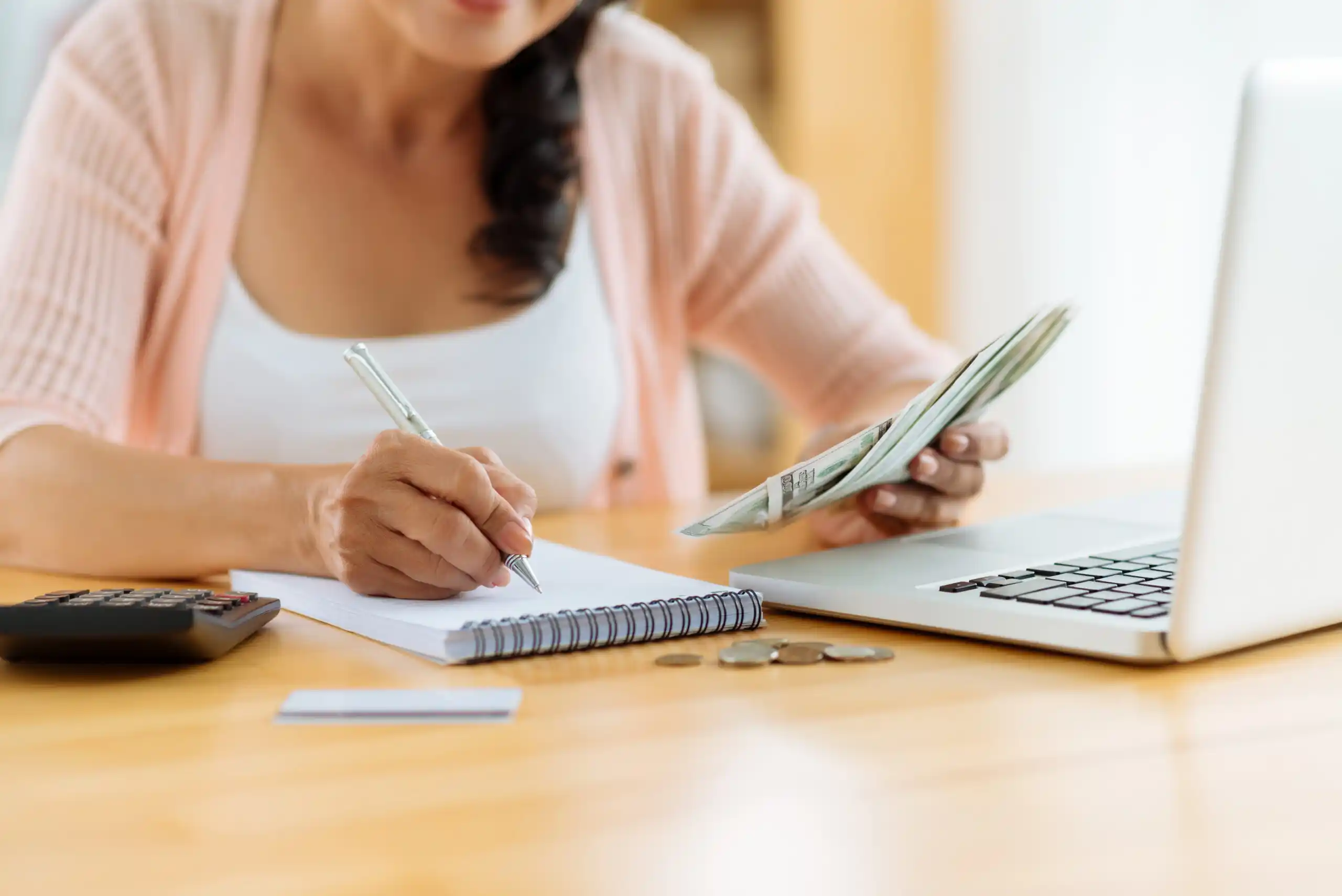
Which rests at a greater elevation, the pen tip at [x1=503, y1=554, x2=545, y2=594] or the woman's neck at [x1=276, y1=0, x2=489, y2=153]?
the woman's neck at [x1=276, y1=0, x2=489, y2=153]

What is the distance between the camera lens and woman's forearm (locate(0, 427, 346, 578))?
2.74 ft

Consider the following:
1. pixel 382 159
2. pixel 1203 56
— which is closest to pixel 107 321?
pixel 382 159

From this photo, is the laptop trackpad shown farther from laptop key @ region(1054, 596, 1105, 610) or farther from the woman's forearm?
the woman's forearm

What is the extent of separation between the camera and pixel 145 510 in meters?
0.88

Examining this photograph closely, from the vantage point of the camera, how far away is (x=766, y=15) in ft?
9.86

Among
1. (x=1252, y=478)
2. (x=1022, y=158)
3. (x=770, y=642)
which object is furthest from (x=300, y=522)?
(x=1022, y=158)

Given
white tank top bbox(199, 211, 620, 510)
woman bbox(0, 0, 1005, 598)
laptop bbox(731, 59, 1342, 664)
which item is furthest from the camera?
white tank top bbox(199, 211, 620, 510)

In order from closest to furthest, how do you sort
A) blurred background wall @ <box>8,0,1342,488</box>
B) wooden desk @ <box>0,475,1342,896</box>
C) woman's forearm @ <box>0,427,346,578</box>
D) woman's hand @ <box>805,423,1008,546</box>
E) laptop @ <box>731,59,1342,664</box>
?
wooden desk @ <box>0,475,1342,896</box>, laptop @ <box>731,59,1342,664</box>, woman's forearm @ <box>0,427,346,578</box>, woman's hand @ <box>805,423,1008,546</box>, blurred background wall @ <box>8,0,1342,488</box>

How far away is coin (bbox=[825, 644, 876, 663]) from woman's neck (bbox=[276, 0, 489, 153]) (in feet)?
2.95

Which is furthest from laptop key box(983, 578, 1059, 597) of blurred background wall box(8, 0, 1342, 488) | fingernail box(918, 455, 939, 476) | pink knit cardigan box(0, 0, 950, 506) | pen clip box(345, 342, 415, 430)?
blurred background wall box(8, 0, 1342, 488)

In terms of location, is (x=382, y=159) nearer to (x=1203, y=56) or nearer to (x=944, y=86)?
(x=1203, y=56)

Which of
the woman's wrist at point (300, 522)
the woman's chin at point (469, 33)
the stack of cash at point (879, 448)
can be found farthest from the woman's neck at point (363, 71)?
the stack of cash at point (879, 448)

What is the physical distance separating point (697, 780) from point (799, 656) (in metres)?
0.17

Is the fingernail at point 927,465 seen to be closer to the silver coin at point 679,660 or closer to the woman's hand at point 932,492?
the woman's hand at point 932,492
